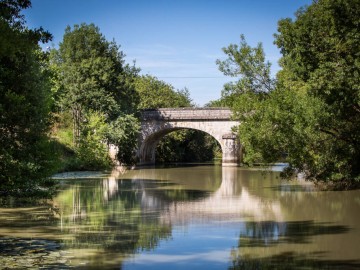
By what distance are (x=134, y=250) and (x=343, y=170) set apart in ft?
47.9

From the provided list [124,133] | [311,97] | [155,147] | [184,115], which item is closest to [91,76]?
[124,133]

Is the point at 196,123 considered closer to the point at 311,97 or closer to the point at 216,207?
the point at 311,97

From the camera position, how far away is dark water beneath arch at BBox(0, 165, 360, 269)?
11548 mm

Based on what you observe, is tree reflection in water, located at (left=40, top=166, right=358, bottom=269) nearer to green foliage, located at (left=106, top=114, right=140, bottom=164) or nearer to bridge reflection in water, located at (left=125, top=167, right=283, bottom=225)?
bridge reflection in water, located at (left=125, top=167, right=283, bottom=225)

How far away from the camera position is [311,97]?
2275 centimetres

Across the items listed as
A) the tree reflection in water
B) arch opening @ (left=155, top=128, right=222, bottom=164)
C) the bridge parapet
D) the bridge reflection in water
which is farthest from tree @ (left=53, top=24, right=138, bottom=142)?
the bridge reflection in water

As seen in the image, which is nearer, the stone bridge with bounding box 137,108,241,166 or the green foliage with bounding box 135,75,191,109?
the stone bridge with bounding box 137,108,241,166

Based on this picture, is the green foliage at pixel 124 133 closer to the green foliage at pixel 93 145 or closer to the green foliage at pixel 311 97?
the green foliage at pixel 93 145

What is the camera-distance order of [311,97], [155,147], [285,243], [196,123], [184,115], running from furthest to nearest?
[155,147]
[196,123]
[184,115]
[311,97]
[285,243]

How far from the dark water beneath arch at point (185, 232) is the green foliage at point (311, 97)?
179 centimetres

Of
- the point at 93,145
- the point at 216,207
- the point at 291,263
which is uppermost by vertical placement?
the point at 93,145

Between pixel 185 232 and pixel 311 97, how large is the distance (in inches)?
391

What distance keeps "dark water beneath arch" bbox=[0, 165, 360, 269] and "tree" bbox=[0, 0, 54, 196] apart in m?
1.33

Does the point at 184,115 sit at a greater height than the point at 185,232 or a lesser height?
greater
